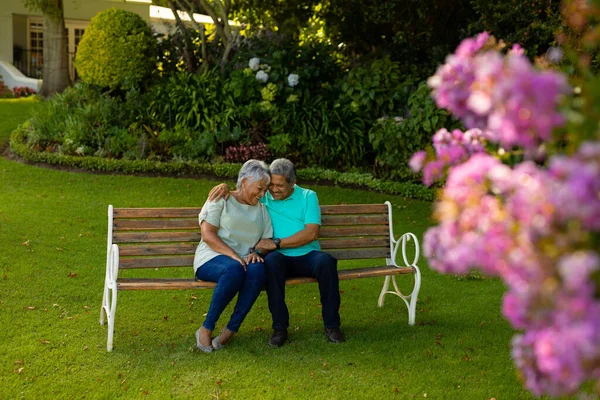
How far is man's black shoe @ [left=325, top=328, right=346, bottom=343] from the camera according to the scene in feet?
17.5

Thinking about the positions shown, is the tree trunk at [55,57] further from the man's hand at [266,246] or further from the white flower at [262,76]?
the man's hand at [266,246]

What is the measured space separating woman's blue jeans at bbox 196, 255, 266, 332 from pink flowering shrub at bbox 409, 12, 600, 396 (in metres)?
3.06

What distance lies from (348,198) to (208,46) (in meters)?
4.78

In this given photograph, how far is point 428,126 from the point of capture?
10547mm

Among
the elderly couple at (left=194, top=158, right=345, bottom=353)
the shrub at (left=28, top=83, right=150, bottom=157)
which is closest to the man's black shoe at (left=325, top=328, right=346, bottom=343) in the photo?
the elderly couple at (left=194, top=158, right=345, bottom=353)

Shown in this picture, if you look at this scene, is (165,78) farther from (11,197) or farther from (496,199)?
(496,199)

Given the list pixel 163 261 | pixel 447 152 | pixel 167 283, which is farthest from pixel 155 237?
pixel 447 152

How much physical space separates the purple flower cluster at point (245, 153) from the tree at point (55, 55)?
6.13m

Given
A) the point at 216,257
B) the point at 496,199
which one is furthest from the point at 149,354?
the point at 496,199

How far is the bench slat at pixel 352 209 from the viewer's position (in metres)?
6.15

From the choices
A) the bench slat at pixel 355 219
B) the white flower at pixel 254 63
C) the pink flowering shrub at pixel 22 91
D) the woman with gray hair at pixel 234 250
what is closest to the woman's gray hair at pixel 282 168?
the woman with gray hair at pixel 234 250

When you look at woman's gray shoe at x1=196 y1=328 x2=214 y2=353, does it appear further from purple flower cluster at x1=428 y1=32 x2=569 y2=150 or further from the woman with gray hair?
purple flower cluster at x1=428 y1=32 x2=569 y2=150

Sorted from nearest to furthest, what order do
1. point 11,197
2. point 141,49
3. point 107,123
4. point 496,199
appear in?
1. point 496,199
2. point 11,197
3. point 107,123
4. point 141,49

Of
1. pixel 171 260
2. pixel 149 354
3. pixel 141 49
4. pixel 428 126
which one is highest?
pixel 141 49
